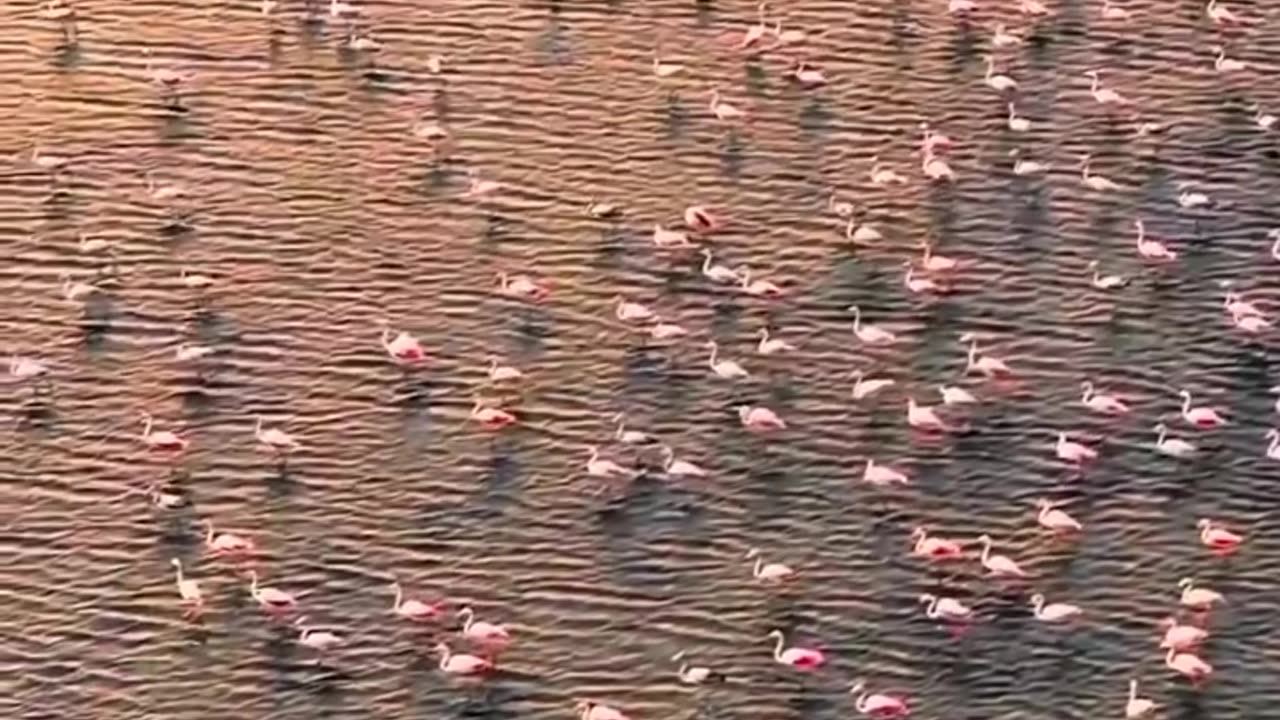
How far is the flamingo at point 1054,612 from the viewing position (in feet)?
68.2

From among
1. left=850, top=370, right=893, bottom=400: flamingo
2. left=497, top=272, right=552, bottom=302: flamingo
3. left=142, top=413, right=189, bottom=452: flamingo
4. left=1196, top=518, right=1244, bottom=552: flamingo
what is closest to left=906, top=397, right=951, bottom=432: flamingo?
left=850, top=370, right=893, bottom=400: flamingo

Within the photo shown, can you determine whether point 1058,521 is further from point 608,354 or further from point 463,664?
point 463,664

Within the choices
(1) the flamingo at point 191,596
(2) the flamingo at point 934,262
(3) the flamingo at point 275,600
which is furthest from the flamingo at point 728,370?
(1) the flamingo at point 191,596

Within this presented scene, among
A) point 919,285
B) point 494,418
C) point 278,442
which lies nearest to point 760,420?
point 494,418

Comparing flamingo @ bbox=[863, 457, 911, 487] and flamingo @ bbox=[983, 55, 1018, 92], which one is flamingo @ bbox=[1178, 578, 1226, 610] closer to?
flamingo @ bbox=[863, 457, 911, 487]

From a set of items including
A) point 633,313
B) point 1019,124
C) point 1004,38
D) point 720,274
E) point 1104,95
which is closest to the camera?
point 633,313

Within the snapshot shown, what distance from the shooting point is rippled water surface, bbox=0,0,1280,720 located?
813 inches

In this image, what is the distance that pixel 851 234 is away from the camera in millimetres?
25516

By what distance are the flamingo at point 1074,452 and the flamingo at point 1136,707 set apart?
9.22 feet

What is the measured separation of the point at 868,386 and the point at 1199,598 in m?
3.71

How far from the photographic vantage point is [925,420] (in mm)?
22875

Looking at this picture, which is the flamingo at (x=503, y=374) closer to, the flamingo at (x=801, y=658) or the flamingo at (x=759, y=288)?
the flamingo at (x=759, y=288)

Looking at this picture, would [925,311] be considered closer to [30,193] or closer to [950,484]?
[950,484]

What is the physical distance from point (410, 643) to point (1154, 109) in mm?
11119
